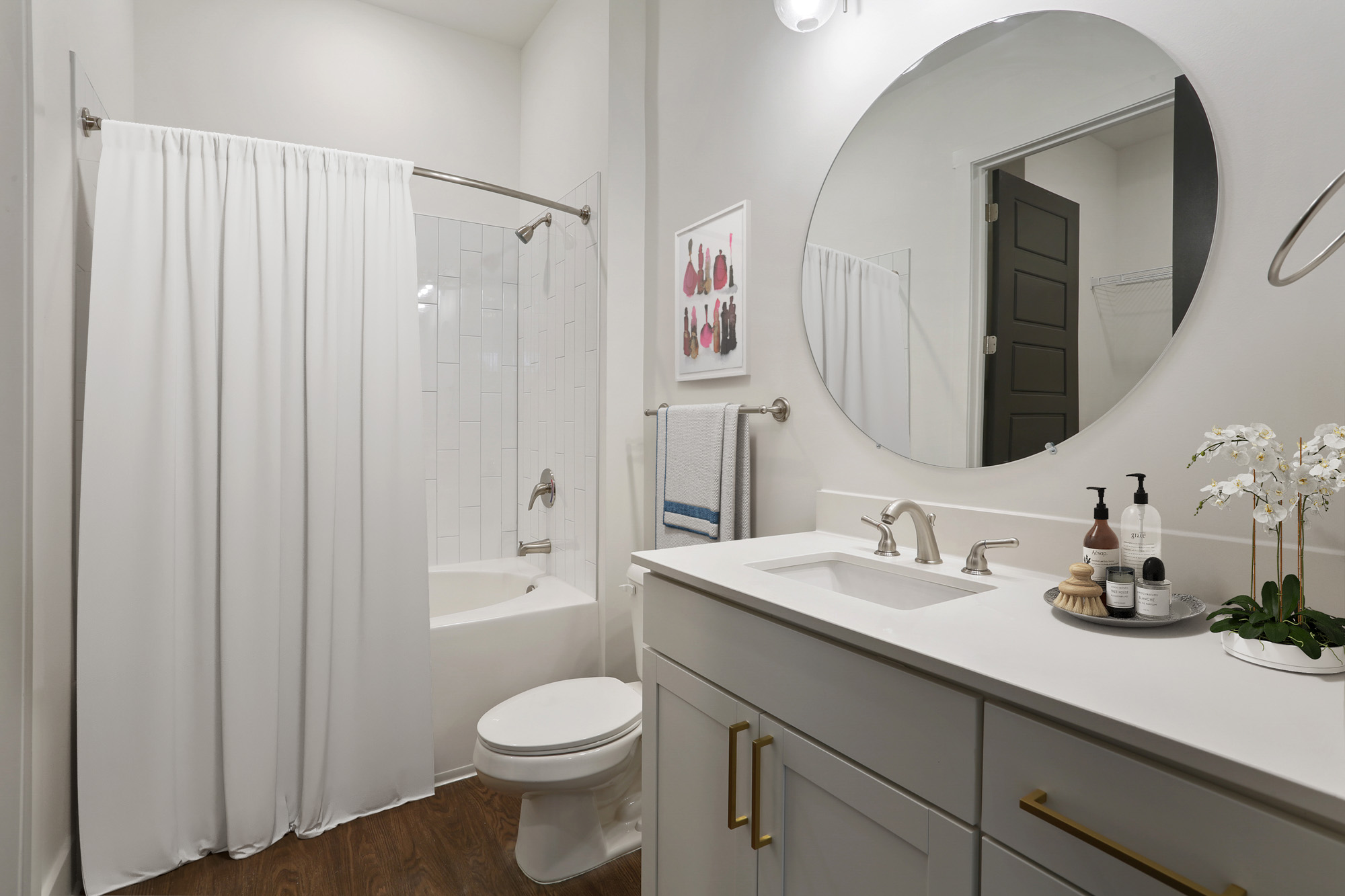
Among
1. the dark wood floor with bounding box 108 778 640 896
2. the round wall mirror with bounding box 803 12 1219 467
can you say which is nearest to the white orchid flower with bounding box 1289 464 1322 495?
the round wall mirror with bounding box 803 12 1219 467

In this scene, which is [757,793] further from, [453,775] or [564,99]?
[564,99]

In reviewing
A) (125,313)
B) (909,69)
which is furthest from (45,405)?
(909,69)

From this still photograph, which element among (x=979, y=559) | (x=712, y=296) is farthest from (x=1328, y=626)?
(x=712, y=296)

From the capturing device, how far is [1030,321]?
1.16 metres

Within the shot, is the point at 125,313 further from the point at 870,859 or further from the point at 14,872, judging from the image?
the point at 870,859

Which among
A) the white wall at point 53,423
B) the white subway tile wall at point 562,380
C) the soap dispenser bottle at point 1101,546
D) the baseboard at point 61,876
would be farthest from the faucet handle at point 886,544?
the baseboard at point 61,876

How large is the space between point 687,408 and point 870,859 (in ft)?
4.02

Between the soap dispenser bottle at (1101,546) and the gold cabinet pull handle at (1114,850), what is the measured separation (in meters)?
0.36

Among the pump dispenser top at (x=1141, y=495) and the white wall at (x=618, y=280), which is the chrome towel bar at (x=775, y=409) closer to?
the white wall at (x=618, y=280)

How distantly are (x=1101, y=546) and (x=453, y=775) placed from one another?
6.42 ft

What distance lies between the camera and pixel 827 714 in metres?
0.86

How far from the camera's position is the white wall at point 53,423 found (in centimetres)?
135

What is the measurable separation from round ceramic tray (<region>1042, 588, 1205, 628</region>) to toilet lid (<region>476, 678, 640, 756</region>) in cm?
111

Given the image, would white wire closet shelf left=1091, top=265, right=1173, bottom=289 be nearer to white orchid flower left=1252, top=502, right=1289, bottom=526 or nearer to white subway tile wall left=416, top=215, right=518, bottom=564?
white orchid flower left=1252, top=502, right=1289, bottom=526
